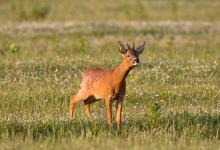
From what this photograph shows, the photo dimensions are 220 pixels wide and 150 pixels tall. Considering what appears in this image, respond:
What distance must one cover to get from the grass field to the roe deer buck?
338 millimetres

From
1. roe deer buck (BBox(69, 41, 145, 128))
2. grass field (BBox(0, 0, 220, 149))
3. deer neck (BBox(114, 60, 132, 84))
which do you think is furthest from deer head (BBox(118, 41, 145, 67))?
grass field (BBox(0, 0, 220, 149))

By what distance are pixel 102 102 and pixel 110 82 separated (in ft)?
8.37

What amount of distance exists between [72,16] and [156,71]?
822 inches

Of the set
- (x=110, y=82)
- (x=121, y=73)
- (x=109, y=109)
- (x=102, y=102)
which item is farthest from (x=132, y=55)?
(x=102, y=102)

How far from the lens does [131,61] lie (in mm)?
11859

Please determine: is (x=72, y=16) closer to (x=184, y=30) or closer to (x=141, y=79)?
(x=184, y=30)

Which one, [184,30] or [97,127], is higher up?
[184,30]

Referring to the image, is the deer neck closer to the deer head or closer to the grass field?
the deer head

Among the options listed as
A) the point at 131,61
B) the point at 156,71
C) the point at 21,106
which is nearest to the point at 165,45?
the point at 156,71

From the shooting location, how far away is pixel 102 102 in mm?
14828

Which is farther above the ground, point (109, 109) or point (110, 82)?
point (110, 82)

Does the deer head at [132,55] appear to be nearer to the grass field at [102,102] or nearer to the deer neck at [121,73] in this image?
the deer neck at [121,73]

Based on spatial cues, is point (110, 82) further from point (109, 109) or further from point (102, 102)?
point (102, 102)

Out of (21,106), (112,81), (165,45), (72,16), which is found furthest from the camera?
(72,16)
